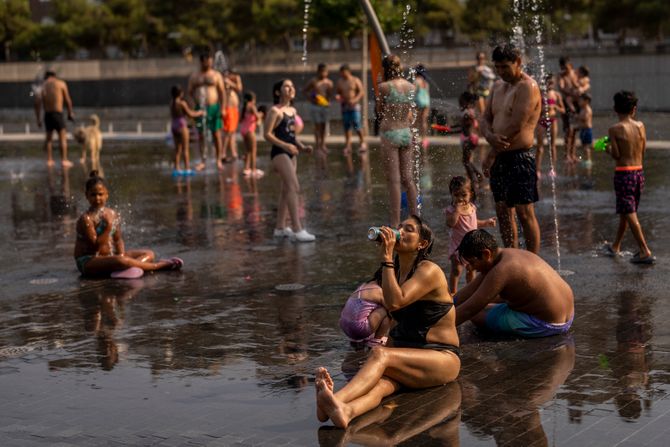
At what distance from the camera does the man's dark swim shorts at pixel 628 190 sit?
11445 millimetres

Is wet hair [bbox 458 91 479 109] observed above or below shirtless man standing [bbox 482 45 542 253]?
above

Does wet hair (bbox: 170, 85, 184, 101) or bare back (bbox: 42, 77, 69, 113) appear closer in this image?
wet hair (bbox: 170, 85, 184, 101)

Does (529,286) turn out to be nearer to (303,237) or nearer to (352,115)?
(303,237)

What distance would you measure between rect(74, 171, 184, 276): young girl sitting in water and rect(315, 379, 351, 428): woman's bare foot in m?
5.26

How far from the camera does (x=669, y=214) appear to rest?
14547 millimetres

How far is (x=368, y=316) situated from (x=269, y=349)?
0.74 meters

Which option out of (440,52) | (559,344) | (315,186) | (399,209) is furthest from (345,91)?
(440,52)

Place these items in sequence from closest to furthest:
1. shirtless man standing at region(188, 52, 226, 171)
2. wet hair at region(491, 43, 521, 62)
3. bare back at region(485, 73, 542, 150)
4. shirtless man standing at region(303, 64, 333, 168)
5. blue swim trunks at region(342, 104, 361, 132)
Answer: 1. wet hair at region(491, 43, 521, 62)
2. bare back at region(485, 73, 542, 150)
3. shirtless man standing at region(188, 52, 226, 171)
4. shirtless man standing at region(303, 64, 333, 168)
5. blue swim trunks at region(342, 104, 361, 132)

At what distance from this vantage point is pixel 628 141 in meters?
11.4

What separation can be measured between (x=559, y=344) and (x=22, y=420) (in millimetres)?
3618

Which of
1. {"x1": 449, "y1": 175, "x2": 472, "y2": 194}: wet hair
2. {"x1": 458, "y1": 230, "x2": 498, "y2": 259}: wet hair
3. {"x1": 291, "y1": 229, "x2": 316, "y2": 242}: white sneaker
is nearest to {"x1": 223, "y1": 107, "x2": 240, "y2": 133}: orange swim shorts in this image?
{"x1": 291, "y1": 229, "x2": 316, "y2": 242}: white sneaker

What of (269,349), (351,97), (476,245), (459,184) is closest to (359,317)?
(269,349)

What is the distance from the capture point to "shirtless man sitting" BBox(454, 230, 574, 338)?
8.03m

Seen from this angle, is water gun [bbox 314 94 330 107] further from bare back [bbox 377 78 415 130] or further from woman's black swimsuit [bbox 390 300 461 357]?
woman's black swimsuit [bbox 390 300 461 357]
